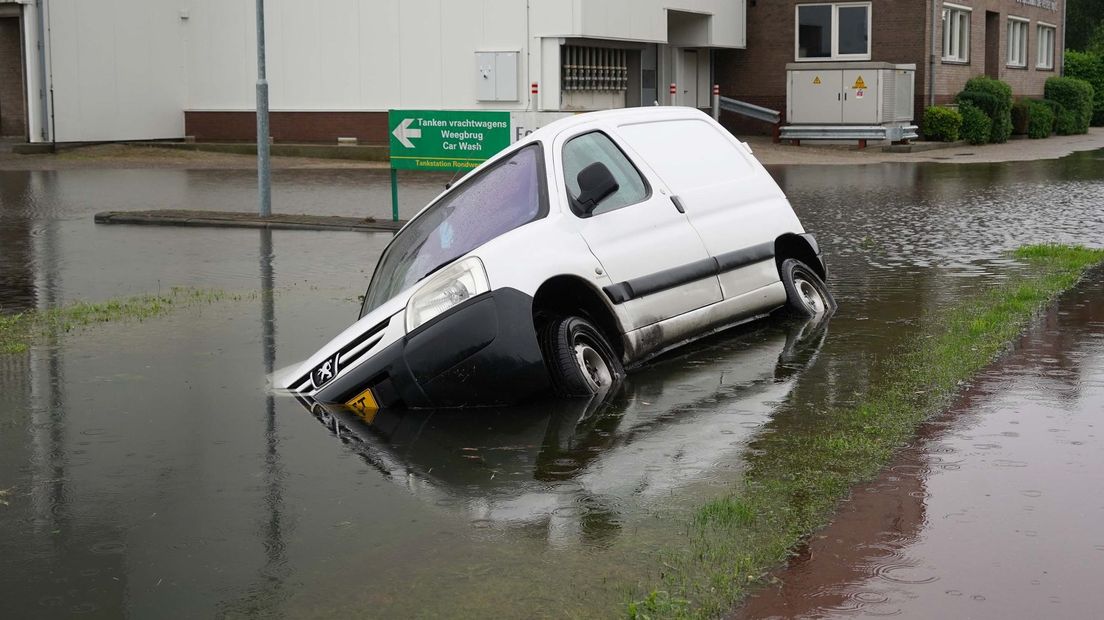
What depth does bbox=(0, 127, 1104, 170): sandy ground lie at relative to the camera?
3259 cm

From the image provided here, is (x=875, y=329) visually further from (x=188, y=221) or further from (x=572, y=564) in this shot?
(x=188, y=221)

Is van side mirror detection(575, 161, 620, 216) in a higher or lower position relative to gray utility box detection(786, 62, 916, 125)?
lower

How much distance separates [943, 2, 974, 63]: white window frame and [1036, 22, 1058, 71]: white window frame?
9433 mm

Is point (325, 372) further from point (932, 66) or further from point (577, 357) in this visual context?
point (932, 66)

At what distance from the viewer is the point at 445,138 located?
1791 centimetres

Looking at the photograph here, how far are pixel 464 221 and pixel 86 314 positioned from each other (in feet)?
13.5

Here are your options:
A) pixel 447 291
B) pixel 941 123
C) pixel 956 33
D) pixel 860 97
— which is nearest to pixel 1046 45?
pixel 956 33

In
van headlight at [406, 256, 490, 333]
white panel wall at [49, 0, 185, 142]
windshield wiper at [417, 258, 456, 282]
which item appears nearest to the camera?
van headlight at [406, 256, 490, 333]

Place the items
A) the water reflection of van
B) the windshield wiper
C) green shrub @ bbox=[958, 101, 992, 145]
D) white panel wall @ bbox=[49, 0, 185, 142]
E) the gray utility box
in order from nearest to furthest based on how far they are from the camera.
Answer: the water reflection of van
the windshield wiper
white panel wall @ bbox=[49, 0, 185, 142]
the gray utility box
green shrub @ bbox=[958, 101, 992, 145]

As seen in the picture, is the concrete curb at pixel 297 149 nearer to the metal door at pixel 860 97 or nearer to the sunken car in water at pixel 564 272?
the metal door at pixel 860 97

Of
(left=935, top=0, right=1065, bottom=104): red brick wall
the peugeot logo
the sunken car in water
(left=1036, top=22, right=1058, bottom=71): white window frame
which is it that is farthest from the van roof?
(left=1036, top=22, right=1058, bottom=71): white window frame

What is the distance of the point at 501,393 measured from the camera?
746cm

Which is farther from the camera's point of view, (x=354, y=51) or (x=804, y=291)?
(x=354, y=51)

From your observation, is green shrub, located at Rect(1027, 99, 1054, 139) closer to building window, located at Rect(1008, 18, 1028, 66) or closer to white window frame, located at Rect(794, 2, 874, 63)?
building window, located at Rect(1008, 18, 1028, 66)
